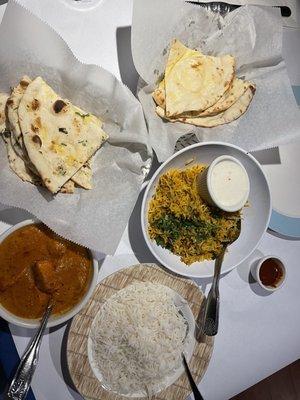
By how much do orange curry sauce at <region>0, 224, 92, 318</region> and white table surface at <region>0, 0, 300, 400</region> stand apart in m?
0.16

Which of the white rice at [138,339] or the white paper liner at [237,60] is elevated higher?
the white paper liner at [237,60]

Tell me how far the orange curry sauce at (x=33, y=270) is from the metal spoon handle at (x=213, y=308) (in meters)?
0.49

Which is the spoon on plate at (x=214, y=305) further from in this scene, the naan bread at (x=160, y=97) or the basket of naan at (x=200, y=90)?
the naan bread at (x=160, y=97)

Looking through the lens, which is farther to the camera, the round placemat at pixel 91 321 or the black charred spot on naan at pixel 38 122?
the round placemat at pixel 91 321

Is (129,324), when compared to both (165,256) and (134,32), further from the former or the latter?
(134,32)

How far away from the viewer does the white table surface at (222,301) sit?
188 cm

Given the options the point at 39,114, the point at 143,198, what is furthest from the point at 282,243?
the point at 39,114

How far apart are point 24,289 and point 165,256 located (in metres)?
0.55

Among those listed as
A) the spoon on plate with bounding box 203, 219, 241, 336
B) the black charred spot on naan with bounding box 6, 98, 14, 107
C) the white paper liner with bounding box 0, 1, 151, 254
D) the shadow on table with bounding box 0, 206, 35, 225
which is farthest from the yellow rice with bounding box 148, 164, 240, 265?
the black charred spot on naan with bounding box 6, 98, 14, 107

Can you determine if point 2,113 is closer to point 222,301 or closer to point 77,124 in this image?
point 77,124

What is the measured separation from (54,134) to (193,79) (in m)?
0.58

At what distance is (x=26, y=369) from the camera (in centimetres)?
168

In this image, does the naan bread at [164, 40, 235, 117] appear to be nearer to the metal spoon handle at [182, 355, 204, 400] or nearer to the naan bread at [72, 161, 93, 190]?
the naan bread at [72, 161, 93, 190]

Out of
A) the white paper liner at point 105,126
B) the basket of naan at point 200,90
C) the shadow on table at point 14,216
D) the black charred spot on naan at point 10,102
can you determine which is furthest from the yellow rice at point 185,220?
the black charred spot on naan at point 10,102
